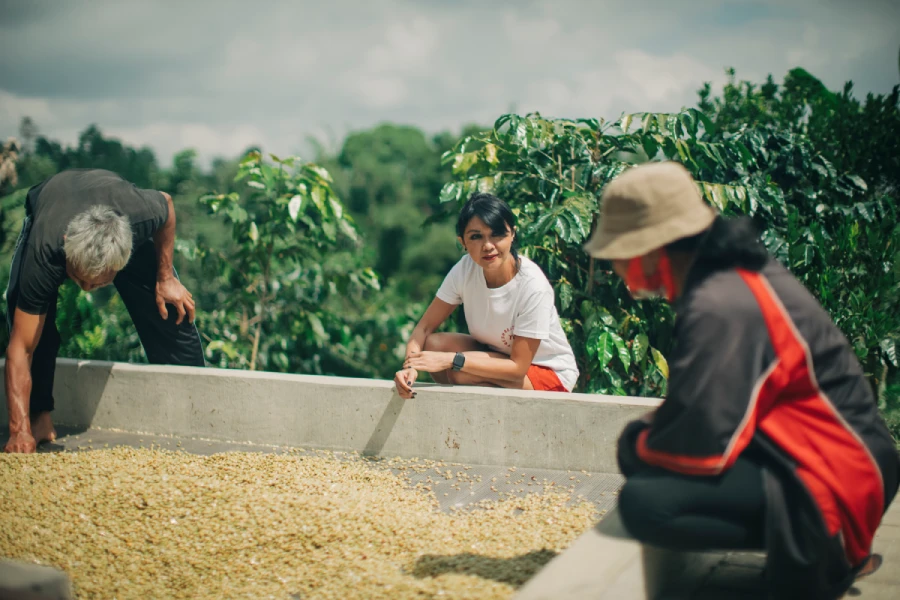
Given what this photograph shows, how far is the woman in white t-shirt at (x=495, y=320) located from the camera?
3.32 metres

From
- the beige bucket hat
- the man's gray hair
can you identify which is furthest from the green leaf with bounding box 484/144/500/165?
the beige bucket hat

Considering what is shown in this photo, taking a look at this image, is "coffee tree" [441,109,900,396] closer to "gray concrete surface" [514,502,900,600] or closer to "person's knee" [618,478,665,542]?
"gray concrete surface" [514,502,900,600]

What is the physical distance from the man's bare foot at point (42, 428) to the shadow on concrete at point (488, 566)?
88.2 inches

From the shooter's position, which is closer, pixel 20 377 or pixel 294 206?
pixel 20 377

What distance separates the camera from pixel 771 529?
1.75m

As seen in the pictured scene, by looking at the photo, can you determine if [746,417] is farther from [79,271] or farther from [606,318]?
[79,271]

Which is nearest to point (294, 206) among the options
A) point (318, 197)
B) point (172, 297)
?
point (318, 197)

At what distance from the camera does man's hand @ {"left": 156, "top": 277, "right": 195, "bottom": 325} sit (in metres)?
3.97

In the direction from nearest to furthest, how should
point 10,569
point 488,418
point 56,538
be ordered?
point 10,569 < point 56,538 < point 488,418

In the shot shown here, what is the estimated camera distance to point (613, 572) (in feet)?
5.97

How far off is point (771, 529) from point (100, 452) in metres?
2.85

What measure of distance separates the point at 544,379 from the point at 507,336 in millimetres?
249

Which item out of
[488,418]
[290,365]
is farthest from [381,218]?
[488,418]

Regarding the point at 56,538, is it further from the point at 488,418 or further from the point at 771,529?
the point at 771,529
